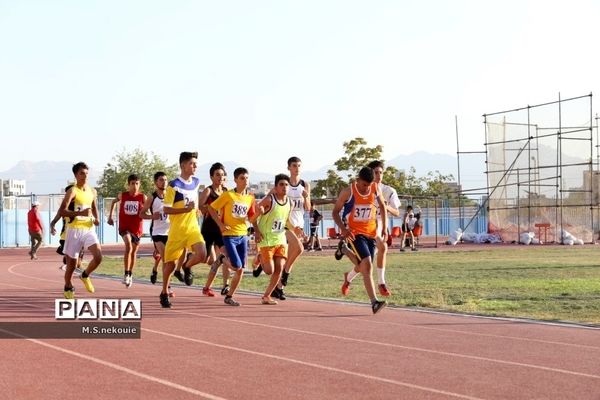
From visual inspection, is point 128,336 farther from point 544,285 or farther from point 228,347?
point 544,285

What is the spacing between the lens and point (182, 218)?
1377cm

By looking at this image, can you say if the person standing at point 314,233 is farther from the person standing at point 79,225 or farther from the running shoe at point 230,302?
the running shoe at point 230,302

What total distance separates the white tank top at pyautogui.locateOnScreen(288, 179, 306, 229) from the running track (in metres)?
2.69

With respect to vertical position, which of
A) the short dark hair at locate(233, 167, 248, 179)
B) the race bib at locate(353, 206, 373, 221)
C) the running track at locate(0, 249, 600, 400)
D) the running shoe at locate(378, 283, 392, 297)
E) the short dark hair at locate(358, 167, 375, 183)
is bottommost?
the running track at locate(0, 249, 600, 400)

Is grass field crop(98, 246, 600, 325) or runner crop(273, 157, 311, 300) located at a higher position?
runner crop(273, 157, 311, 300)

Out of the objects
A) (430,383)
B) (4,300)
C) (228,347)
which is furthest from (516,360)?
(4,300)

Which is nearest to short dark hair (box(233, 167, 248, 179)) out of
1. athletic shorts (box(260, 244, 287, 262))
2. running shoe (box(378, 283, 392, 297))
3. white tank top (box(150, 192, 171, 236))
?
athletic shorts (box(260, 244, 287, 262))

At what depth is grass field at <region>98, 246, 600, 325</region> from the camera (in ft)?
45.7

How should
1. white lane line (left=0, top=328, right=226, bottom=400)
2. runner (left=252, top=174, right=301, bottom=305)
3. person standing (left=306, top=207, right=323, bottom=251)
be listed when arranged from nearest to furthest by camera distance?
white lane line (left=0, top=328, right=226, bottom=400)
runner (left=252, top=174, right=301, bottom=305)
person standing (left=306, top=207, right=323, bottom=251)

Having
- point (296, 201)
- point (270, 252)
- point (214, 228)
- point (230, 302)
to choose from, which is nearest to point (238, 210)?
point (270, 252)

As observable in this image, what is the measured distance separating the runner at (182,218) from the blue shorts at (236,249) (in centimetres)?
53

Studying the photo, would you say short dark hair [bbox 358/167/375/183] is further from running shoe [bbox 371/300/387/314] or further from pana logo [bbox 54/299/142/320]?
pana logo [bbox 54/299/142/320]

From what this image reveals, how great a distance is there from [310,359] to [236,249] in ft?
18.6

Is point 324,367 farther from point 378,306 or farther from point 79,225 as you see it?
point 79,225
